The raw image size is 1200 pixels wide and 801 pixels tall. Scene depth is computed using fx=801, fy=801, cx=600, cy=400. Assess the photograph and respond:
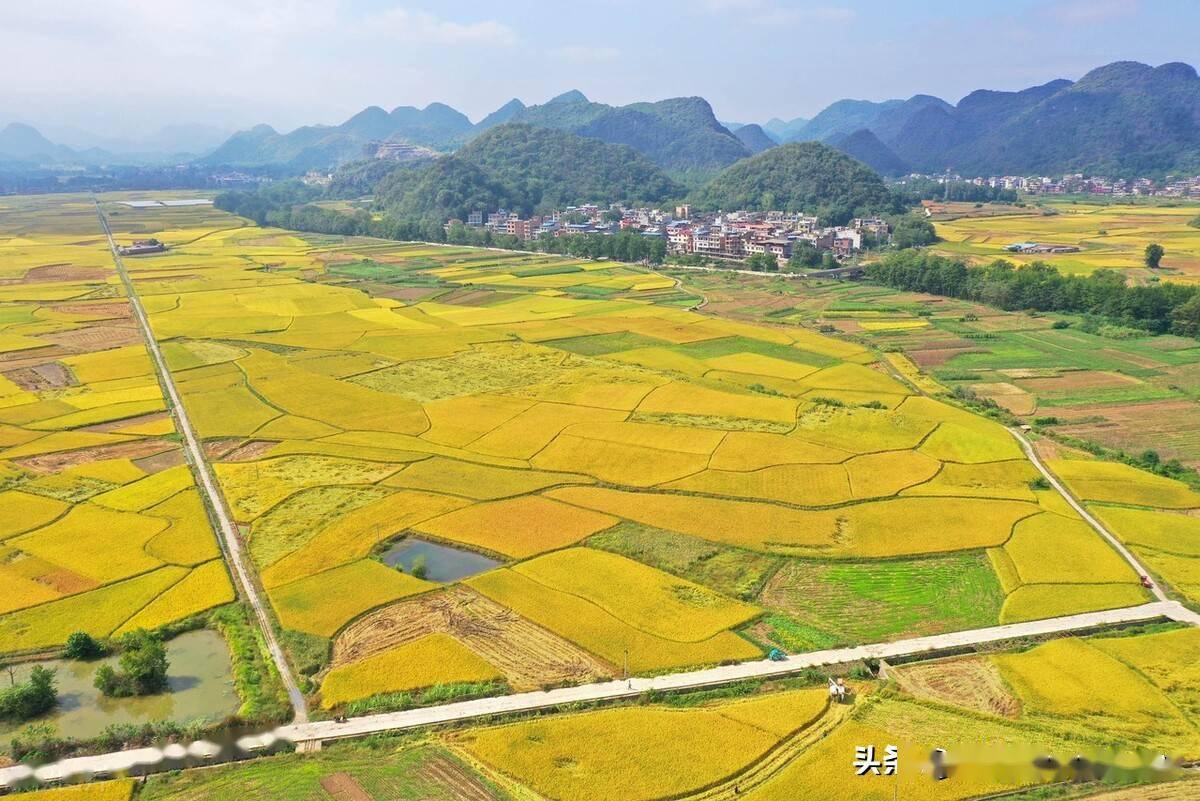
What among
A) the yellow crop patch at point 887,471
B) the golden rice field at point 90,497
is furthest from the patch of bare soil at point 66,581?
the yellow crop patch at point 887,471

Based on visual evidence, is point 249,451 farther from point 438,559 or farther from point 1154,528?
point 1154,528

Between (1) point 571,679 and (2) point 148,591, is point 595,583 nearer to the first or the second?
(1) point 571,679

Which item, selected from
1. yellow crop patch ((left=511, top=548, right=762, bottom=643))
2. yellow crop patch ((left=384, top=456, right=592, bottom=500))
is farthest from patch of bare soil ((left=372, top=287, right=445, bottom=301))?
yellow crop patch ((left=511, top=548, right=762, bottom=643))

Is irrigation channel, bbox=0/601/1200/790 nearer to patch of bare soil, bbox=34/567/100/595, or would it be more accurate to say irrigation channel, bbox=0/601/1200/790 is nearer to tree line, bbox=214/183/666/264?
patch of bare soil, bbox=34/567/100/595

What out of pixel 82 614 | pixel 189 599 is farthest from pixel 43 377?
pixel 189 599

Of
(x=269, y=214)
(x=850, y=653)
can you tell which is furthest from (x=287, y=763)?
(x=269, y=214)

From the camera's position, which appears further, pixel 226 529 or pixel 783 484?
pixel 783 484
